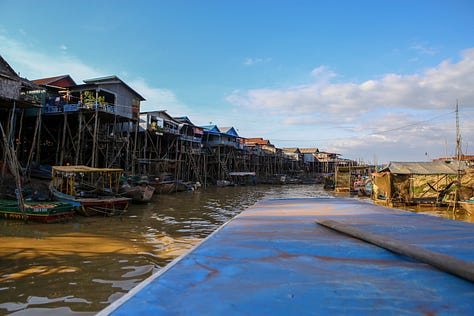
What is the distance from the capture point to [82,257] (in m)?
7.78

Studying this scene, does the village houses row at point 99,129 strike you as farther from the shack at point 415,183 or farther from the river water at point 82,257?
the shack at point 415,183

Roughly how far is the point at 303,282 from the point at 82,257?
23.8ft

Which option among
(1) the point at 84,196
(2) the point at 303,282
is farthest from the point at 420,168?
(2) the point at 303,282

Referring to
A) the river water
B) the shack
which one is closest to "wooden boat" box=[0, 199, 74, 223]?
the river water

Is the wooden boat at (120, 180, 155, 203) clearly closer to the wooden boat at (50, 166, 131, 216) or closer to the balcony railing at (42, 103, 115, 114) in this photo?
the wooden boat at (50, 166, 131, 216)

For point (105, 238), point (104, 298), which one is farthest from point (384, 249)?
point (105, 238)

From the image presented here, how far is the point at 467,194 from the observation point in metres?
17.5

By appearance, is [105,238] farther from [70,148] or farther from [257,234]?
[70,148]

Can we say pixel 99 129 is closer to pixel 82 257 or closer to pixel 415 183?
pixel 82 257

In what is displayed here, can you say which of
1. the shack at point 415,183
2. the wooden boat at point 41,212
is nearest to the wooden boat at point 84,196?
the wooden boat at point 41,212

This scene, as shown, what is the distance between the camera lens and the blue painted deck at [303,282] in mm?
1901

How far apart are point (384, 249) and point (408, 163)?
65.8 ft

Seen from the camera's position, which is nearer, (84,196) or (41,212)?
(41,212)

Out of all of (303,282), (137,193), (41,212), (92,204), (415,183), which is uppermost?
(415,183)
